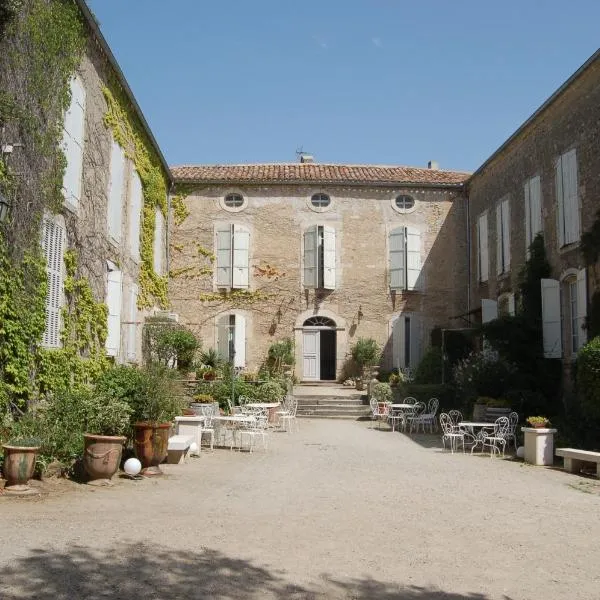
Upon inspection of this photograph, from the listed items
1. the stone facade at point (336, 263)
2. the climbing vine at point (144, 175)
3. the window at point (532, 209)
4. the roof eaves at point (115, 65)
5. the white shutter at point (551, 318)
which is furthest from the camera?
the stone facade at point (336, 263)

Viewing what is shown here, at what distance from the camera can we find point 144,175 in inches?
638

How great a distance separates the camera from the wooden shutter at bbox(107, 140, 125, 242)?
12977mm

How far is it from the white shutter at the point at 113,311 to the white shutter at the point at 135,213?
73.7 inches

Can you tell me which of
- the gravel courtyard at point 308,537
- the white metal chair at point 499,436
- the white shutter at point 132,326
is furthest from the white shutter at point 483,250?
the gravel courtyard at point 308,537

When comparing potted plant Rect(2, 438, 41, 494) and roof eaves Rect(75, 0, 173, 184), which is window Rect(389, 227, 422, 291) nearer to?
roof eaves Rect(75, 0, 173, 184)

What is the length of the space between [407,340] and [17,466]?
15.4 metres

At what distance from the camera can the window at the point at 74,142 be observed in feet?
33.9

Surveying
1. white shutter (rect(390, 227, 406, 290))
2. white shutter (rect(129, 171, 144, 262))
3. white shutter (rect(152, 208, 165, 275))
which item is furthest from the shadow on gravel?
white shutter (rect(390, 227, 406, 290))

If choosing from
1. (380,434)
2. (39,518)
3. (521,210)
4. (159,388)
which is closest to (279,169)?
(521,210)

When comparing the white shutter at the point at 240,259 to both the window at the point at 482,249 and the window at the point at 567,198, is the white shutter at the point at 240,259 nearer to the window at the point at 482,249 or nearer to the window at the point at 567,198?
the window at the point at 482,249

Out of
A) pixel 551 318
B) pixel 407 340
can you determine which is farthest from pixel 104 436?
pixel 407 340

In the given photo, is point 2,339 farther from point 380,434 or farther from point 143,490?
point 380,434

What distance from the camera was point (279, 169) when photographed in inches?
880

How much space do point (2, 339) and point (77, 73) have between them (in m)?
4.94
